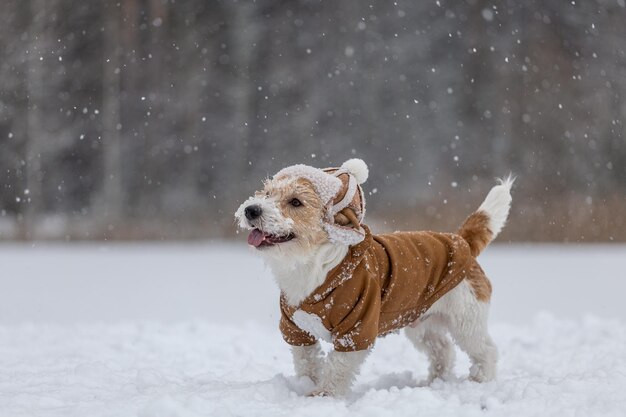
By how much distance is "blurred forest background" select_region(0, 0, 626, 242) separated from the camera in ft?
55.5

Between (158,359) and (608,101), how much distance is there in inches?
593

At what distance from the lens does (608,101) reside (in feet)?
57.2

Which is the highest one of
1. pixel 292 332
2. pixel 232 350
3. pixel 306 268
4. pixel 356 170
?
pixel 356 170

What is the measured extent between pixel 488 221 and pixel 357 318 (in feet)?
4.29

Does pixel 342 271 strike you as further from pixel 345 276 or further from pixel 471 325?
pixel 471 325

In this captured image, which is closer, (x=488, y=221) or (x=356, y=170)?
(x=356, y=170)

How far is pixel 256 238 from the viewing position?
12.5ft

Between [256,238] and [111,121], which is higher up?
[256,238]

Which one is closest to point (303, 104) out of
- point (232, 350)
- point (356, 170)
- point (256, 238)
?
point (232, 350)

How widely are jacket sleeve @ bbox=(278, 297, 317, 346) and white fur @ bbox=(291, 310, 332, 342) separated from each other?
1.7 inches

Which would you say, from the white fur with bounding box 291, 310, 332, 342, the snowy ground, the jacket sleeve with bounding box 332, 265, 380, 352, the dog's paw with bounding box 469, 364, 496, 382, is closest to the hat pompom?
the jacket sleeve with bounding box 332, 265, 380, 352

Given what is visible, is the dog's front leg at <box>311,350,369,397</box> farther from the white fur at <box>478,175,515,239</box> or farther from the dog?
the white fur at <box>478,175,515,239</box>

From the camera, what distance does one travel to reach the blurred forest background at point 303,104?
16.9 m

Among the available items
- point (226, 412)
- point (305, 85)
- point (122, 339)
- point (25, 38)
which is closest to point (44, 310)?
point (122, 339)
